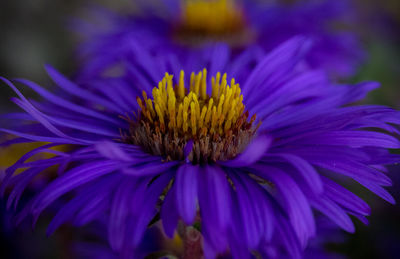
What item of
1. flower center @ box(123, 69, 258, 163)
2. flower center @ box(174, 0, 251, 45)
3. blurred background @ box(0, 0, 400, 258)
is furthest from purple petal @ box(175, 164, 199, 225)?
flower center @ box(174, 0, 251, 45)

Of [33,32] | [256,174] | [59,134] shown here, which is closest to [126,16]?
[33,32]

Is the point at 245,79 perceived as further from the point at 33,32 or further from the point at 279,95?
the point at 33,32

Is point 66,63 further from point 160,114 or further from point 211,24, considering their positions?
point 160,114

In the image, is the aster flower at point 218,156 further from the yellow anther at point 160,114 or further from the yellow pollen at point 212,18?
the yellow pollen at point 212,18

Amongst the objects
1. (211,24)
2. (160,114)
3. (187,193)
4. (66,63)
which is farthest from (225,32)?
(187,193)

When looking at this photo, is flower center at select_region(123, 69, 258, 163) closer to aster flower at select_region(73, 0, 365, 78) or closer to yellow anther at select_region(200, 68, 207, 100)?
yellow anther at select_region(200, 68, 207, 100)

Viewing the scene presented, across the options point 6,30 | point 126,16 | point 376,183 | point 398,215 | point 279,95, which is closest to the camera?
point 376,183
